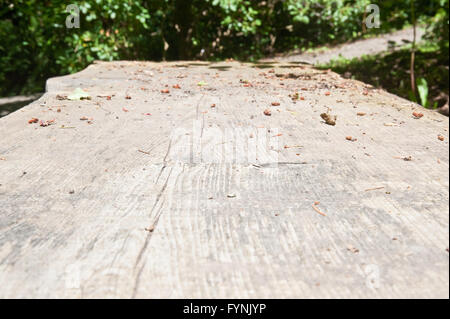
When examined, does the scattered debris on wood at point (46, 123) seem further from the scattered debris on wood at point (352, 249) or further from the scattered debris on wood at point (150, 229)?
the scattered debris on wood at point (352, 249)

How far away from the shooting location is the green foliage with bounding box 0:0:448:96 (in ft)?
20.2

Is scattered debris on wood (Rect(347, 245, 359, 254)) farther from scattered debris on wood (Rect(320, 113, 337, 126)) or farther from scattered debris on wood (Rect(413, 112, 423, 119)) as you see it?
scattered debris on wood (Rect(413, 112, 423, 119))

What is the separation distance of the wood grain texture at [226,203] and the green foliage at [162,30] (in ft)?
11.9

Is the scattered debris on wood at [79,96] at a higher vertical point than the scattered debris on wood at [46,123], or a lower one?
higher

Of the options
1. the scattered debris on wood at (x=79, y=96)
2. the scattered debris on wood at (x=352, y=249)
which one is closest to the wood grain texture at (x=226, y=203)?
the scattered debris on wood at (x=352, y=249)

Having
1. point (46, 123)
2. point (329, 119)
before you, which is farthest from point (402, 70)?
point (46, 123)

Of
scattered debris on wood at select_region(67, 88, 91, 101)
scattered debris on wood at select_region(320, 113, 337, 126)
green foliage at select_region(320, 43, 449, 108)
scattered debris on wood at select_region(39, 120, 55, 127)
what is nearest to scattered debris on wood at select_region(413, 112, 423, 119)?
scattered debris on wood at select_region(320, 113, 337, 126)

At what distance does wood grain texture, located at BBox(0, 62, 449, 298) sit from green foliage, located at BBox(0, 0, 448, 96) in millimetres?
3621

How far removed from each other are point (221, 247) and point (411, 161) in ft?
2.33

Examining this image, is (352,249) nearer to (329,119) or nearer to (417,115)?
(329,119)

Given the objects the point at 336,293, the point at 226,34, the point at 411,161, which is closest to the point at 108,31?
the point at 226,34

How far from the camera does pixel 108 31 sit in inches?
262

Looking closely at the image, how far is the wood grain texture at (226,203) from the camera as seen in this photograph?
93cm

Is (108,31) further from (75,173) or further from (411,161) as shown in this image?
(411,161)
